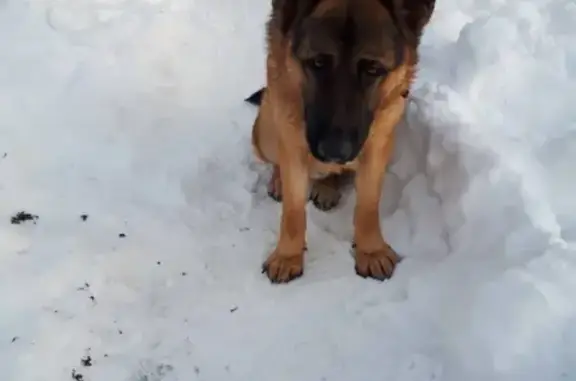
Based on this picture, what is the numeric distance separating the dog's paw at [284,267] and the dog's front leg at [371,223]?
273mm

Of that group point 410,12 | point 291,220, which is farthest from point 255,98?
point 410,12

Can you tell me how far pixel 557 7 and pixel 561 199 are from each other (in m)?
1.70

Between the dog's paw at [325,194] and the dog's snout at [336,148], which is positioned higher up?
the dog's snout at [336,148]

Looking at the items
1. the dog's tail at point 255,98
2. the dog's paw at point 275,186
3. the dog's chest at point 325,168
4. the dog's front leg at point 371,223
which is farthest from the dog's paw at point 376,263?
the dog's tail at point 255,98

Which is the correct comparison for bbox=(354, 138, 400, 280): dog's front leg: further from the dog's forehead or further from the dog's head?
the dog's forehead

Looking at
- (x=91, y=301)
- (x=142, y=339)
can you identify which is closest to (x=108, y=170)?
(x=91, y=301)

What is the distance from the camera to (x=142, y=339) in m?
3.28

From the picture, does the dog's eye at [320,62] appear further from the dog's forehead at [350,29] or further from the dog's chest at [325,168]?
the dog's chest at [325,168]

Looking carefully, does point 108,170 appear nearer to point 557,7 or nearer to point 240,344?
point 240,344

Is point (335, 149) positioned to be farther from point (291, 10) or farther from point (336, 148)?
point (291, 10)

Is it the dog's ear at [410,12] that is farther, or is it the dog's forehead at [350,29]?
the dog's ear at [410,12]

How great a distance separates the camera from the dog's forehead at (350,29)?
9.12 ft

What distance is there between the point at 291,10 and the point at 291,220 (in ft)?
3.26

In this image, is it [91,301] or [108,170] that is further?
[108,170]
